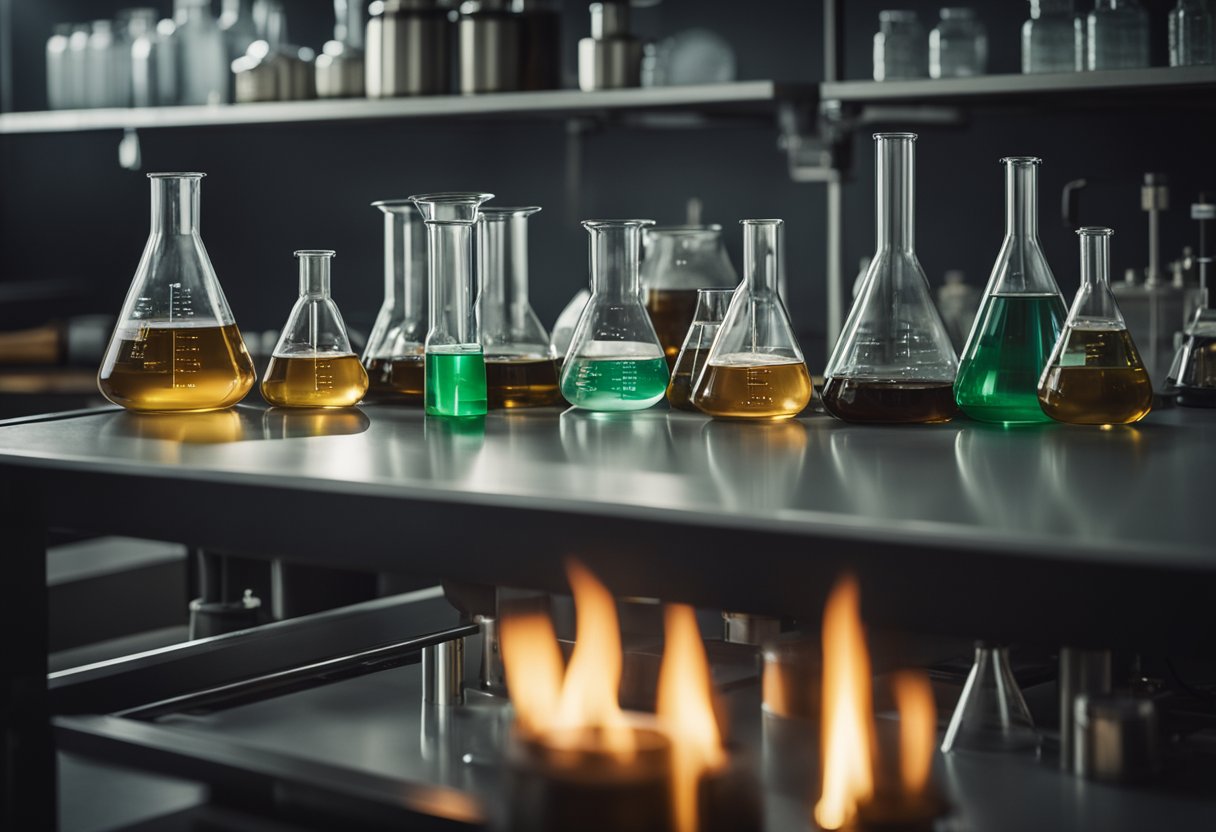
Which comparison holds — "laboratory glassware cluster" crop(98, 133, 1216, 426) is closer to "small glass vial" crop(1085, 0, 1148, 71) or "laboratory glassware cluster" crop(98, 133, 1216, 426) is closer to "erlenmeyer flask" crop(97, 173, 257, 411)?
"erlenmeyer flask" crop(97, 173, 257, 411)

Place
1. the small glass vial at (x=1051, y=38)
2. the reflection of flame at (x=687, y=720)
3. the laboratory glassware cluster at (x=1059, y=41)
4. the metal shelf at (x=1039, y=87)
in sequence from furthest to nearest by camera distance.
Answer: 1. the small glass vial at (x=1051, y=38)
2. the laboratory glassware cluster at (x=1059, y=41)
3. the metal shelf at (x=1039, y=87)
4. the reflection of flame at (x=687, y=720)

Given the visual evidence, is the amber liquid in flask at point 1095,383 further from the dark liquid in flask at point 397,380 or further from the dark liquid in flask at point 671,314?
the dark liquid in flask at point 397,380

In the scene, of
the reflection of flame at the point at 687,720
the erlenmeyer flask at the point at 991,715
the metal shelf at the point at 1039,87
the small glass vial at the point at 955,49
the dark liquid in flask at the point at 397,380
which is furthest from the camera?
the small glass vial at the point at 955,49

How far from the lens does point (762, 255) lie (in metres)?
1.17

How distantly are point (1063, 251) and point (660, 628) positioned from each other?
1723mm

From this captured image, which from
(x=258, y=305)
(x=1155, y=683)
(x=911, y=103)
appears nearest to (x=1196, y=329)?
(x=1155, y=683)

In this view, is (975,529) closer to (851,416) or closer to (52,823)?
(851,416)

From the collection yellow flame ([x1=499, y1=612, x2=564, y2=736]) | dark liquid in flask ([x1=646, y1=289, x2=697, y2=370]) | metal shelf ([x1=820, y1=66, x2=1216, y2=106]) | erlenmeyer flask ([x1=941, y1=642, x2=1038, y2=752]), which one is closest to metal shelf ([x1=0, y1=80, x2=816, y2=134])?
metal shelf ([x1=820, y1=66, x2=1216, y2=106])

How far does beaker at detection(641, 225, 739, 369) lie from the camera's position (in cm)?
141

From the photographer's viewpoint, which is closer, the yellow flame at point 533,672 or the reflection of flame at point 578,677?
the reflection of flame at point 578,677

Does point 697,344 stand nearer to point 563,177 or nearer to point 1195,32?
point 1195,32

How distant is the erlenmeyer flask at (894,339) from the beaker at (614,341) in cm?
15

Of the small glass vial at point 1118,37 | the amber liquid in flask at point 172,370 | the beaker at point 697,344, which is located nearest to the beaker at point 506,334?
the beaker at point 697,344

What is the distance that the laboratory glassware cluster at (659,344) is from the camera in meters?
1.12
